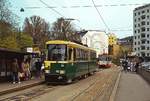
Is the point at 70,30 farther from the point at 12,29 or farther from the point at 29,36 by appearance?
the point at 12,29

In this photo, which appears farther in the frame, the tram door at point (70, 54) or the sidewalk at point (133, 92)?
the tram door at point (70, 54)

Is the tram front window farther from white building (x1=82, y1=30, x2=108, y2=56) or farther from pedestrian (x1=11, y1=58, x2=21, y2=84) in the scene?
white building (x1=82, y1=30, x2=108, y2=56)

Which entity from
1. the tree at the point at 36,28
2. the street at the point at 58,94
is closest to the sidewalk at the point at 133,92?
the street at the point at 58,94

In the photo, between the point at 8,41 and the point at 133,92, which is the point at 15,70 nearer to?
the point at 133,92

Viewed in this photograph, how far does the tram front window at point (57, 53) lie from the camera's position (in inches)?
1326

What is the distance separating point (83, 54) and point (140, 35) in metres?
137

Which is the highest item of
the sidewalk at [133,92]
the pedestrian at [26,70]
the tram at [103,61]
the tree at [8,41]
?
the tree at [8,41]

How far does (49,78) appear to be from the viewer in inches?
1346

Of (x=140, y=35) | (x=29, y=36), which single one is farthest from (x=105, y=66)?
(x=140, y=35)

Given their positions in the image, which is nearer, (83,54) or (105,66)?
(83,54)

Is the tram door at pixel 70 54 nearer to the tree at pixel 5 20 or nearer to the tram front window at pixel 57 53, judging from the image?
the tram front window at pixel 57 53

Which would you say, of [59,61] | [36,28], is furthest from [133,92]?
[36,28]

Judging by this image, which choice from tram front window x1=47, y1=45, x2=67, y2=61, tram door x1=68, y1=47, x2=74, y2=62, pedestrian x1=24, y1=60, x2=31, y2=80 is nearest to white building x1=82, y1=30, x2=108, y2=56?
pedestrian x1=24, y1=60, x2=31, y2=80

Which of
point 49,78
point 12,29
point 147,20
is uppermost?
point 147,20
